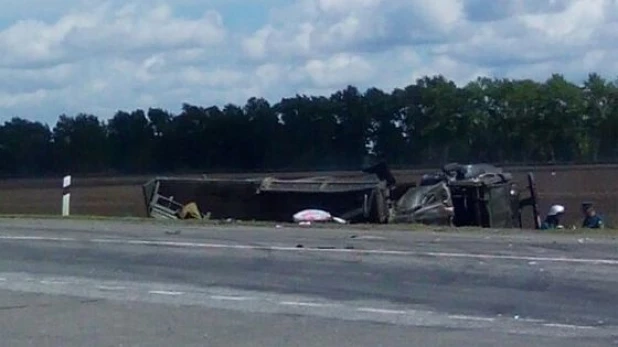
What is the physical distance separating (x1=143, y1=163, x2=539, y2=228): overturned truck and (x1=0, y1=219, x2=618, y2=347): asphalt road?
608 cm

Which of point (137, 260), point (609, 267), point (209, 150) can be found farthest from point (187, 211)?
point (209, 150)

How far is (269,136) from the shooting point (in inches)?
2704

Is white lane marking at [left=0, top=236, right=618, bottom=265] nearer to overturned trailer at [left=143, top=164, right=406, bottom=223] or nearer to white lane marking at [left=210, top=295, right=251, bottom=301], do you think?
white lane marking at [left=210, top=295, right=251, bottom=301]

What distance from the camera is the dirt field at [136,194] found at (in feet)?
135

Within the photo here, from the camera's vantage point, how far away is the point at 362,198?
31.7 metres

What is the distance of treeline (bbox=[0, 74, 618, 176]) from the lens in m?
67.1

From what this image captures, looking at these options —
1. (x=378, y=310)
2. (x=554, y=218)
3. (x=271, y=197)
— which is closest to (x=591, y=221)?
(x=554, y=218)

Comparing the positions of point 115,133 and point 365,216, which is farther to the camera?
point 115,133

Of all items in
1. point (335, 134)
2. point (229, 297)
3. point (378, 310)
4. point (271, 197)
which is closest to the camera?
point (378, 310)

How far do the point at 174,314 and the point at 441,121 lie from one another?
5665cm

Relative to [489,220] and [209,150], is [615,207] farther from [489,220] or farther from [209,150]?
[209,150]

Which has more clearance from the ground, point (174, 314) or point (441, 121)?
point (441, 121)

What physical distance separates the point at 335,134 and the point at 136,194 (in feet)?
75.7

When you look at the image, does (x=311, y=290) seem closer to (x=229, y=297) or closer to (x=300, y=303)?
(x=229, y=297)
